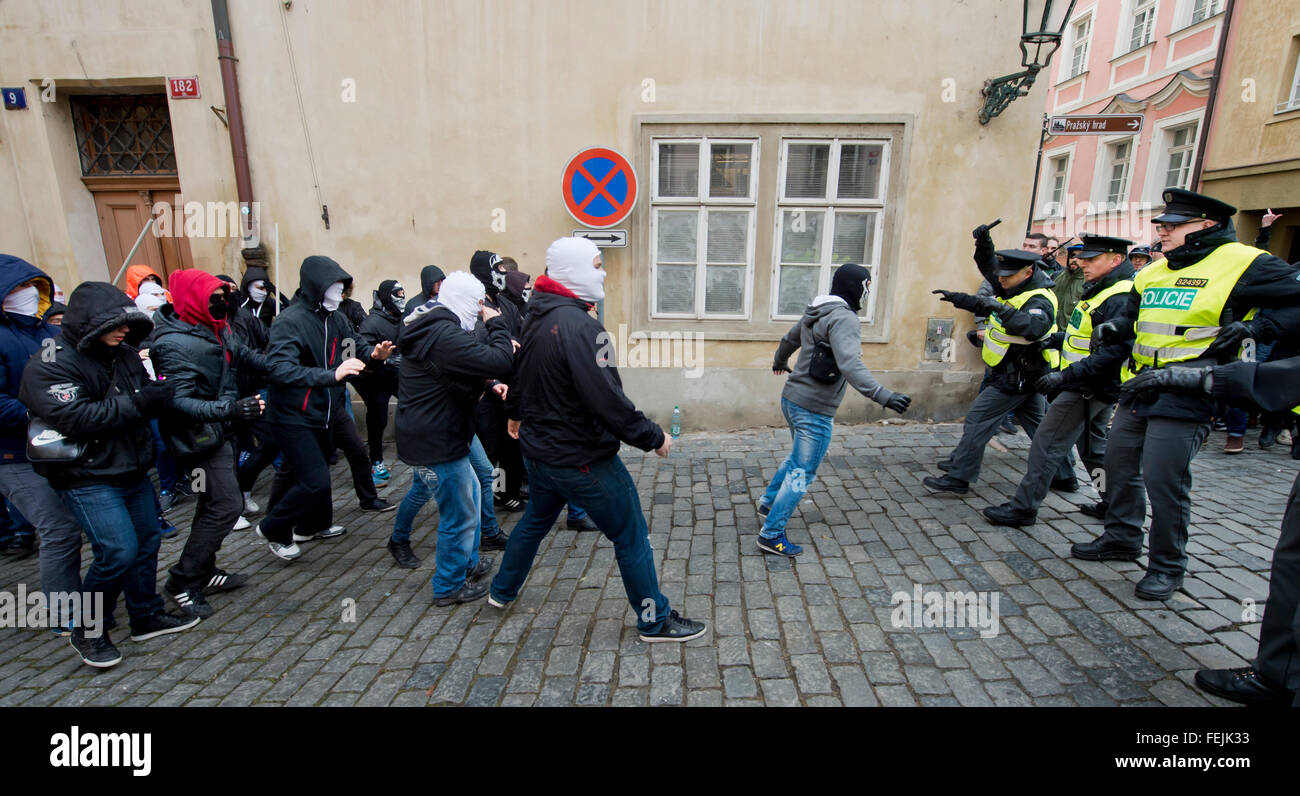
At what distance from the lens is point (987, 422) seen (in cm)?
471

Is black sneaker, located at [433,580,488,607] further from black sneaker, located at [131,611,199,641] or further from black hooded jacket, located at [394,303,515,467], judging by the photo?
black sneaker, located at [131,611,199,641]

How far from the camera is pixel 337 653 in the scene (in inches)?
120

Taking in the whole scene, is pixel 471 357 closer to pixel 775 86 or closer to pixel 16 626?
pixel 16 626

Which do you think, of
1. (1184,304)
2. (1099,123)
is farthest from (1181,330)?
(1099,123)

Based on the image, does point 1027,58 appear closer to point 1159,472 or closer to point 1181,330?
point 1181,330

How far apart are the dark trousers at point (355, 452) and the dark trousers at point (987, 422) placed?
489 centimetres

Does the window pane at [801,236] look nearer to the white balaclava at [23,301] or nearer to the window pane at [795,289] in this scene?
the window pane at [795,289]

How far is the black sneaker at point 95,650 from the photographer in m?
2.95

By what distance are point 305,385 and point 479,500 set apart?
1280 mm

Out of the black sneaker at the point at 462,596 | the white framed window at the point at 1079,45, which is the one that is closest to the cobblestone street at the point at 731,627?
the black sneaker at the point at 462,596

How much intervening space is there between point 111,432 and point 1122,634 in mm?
5261

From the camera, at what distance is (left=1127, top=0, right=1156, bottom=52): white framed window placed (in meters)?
14.8
